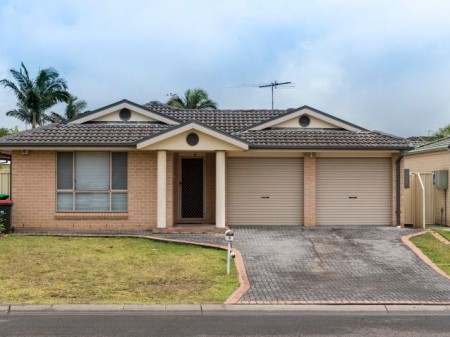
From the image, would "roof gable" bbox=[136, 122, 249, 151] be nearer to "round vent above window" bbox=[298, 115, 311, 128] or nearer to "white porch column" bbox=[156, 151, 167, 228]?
"white porch column" bbox=[156, 151, 167, 228]

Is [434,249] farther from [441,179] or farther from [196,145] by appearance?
[196,145]

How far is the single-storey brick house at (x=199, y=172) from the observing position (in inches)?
649

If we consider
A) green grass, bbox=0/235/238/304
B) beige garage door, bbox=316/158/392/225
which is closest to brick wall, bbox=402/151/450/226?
beige garage door, bbox=316/158/392/225

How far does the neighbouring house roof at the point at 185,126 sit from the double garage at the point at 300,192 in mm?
773

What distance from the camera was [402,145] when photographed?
17.2 m

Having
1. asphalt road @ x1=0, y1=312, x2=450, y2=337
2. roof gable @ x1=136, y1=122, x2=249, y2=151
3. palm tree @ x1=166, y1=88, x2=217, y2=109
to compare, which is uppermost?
palm tree @ x1=166, y1=88, x2=217, y2=109

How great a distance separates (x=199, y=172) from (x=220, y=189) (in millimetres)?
1853

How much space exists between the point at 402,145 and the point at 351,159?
65.0 inches

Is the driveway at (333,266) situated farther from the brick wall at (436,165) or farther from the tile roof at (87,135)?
the brick wall at (436,165)

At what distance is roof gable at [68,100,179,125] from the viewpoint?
59.6 feet

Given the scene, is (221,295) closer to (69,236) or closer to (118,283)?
(118,283)

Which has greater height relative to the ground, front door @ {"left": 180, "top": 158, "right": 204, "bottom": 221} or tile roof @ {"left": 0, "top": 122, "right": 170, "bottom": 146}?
tile roof @ {"left": 0, "top": 122, "right": 170, "bottom": 146}

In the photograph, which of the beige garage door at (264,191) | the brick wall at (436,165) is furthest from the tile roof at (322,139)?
the brick wall at (436,165)

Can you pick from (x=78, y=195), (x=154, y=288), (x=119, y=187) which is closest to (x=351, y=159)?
(x=119, y=187)
